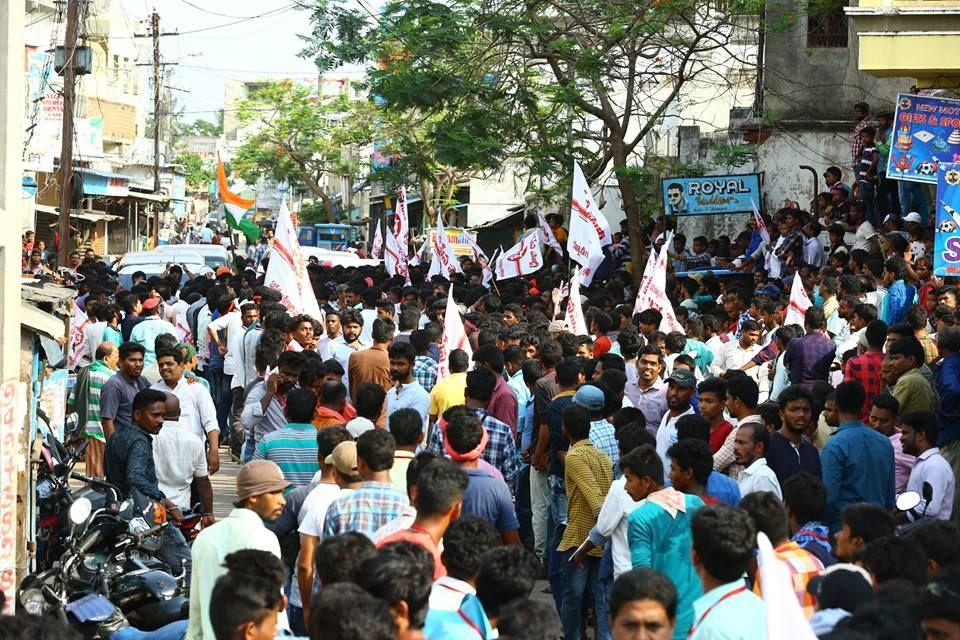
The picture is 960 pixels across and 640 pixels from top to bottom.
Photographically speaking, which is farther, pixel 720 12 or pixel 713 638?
pixel 720 12

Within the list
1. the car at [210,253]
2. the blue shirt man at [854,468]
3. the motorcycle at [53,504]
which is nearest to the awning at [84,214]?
the car at [210,253]

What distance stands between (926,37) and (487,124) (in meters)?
6.06

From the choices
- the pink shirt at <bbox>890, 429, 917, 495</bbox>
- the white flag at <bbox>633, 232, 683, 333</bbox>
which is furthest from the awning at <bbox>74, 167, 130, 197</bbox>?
the pink shirt at <bbox>890, 429, 917, 495</bbox>

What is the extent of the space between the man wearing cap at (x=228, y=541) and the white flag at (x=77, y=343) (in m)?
8.04

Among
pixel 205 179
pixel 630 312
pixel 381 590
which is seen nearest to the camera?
pixel 381 590

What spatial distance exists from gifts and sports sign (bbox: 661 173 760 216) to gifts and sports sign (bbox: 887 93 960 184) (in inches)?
182

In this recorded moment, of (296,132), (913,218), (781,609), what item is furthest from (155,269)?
(296,132)

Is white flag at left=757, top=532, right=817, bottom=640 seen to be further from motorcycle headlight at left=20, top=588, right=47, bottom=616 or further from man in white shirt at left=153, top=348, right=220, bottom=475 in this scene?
man in white shirt at left=153, top=348, right=220, bottom=475

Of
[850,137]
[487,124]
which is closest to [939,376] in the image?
[487,124]

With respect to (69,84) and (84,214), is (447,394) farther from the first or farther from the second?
(84,214)

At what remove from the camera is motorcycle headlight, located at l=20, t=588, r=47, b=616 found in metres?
7.14

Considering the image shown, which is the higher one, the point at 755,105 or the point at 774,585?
the point at 755,105

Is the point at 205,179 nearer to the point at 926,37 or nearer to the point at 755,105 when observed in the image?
the point at 755,105

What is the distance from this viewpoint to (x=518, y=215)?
120 ft
